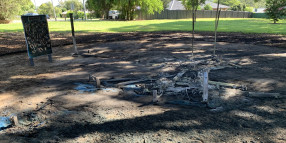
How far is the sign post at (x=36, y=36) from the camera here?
7.71 m

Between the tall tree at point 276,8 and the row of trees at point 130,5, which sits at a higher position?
the row of trees at point 130,5

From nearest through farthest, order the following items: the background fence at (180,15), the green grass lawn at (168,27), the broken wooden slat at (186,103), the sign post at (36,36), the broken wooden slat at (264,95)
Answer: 1. the broken wooden slat at (186,103)
2. the broken wooden slat at (264,95)
3. the sign post at (36,36)
4. the green grass lawn at (168,27)
5. the background fence at (180,15)

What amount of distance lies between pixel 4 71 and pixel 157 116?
20.6 ft

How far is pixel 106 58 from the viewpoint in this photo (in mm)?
9367

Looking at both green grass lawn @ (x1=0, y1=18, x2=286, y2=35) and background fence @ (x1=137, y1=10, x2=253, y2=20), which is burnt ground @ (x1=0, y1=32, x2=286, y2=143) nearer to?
green grass lawn @ (x1=0, y1=18, x2=286, y2=35)

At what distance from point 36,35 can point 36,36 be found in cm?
4

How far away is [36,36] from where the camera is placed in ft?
26.6

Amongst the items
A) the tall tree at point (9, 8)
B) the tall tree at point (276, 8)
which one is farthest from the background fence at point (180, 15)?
the tall tree at point (276, 8)

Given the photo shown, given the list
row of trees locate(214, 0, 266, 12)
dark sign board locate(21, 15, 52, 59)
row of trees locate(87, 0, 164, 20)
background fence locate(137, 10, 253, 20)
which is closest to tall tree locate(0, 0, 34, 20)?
row of trees locate(87, 0, 164, 20)

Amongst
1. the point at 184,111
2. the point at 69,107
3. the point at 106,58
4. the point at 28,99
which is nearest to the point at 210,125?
the point at 184,111

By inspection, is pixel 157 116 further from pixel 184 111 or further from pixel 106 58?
pixel 106 58

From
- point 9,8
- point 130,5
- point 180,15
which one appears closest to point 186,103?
point 130,5

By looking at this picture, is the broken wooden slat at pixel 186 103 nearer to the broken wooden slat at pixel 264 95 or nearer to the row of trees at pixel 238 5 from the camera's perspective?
the broken wooden slat at pixel 264 95

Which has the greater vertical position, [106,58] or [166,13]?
[166,13]
